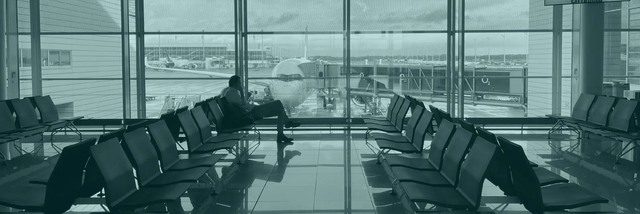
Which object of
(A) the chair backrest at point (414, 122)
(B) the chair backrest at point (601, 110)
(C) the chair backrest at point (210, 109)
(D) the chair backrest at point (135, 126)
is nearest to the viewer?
(D) the chair backrest at point (135, 126)

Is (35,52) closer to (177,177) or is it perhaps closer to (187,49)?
(187,49)

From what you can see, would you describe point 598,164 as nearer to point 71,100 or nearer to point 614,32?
point 614,32

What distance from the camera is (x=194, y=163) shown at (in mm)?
5125

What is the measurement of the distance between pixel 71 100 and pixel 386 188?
319 inches

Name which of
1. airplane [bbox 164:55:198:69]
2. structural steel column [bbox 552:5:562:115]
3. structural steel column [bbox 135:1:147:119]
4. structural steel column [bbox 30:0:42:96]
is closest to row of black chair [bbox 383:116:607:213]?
airplane [bbox 164:55:198:69]

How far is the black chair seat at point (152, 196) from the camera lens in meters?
3.70

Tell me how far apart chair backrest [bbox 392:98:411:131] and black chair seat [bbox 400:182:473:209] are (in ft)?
10.5

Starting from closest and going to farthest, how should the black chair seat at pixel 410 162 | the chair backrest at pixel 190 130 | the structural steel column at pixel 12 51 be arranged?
1. the black chair seat at pixel 410 162
2. the chair backrest at pixel 190 130
3. the structural steel column at pixel 12 51

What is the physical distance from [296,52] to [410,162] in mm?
6348

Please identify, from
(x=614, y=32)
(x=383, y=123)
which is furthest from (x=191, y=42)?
(x=614, y=32)

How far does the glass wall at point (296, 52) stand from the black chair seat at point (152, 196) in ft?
22.4

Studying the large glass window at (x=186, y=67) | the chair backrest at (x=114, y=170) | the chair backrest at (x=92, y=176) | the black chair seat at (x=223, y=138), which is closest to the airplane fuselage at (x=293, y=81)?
the large glass window at (x=186, y=67)

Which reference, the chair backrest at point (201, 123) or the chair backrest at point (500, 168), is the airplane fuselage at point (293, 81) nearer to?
the chair backrest at point (201, 123)

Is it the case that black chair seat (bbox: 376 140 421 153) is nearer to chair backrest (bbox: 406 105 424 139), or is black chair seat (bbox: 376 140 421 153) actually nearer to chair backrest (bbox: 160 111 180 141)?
chair backrest (bbox: 406 105 424 139)
